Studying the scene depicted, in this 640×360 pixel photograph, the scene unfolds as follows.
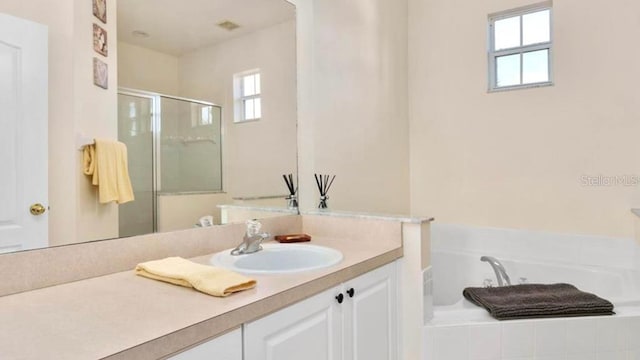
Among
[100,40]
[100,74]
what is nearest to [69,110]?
[100,74]

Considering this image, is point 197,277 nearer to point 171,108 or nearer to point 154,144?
point 154,144

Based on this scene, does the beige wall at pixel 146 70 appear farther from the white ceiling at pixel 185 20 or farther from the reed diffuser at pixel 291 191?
the reed diffuser at pixel 291 191

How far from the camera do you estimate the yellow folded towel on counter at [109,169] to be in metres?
1.22

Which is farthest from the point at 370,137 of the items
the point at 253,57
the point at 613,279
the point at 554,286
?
the point at 613,279

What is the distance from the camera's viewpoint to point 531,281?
8.70 feet

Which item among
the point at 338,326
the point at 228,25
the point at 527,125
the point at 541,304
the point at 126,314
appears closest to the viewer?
the point at 126,314

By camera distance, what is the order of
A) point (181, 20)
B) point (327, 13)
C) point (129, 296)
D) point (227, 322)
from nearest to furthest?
point (227, 322), point (129, 296), point (181, 20), point (327, 13)

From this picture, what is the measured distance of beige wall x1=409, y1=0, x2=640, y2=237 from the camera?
2537 millimetres

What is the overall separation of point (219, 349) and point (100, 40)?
3.58 ft

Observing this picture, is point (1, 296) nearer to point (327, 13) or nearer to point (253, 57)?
point (253, 57)

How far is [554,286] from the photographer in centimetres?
190

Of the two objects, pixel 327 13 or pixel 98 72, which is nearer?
pixel 98 72

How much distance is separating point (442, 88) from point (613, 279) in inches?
72.4

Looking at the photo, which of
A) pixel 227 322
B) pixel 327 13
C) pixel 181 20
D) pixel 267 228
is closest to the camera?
pixel 227 322
